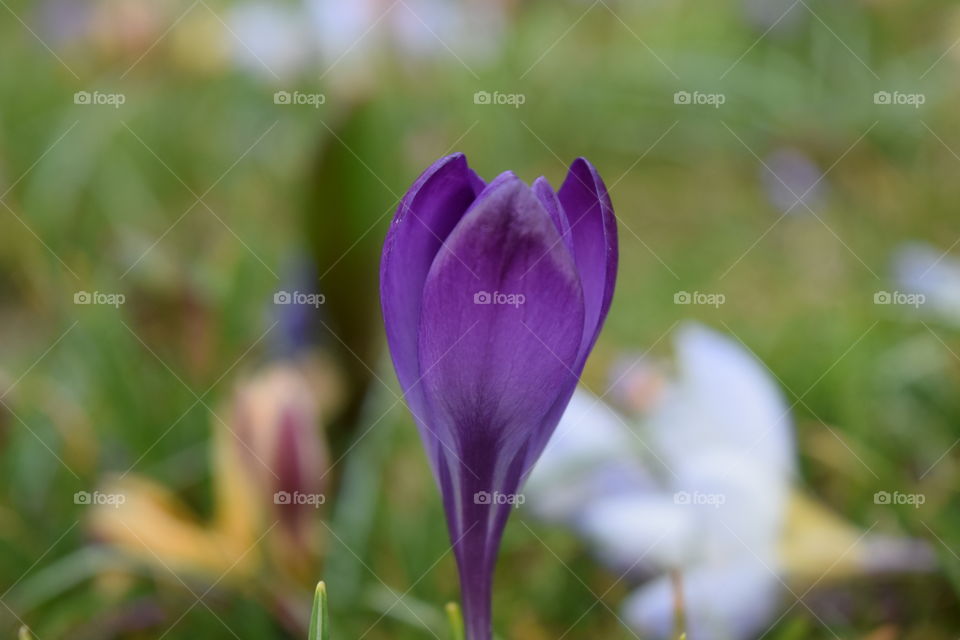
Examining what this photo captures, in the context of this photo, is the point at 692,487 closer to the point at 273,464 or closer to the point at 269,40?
the point at 273,464

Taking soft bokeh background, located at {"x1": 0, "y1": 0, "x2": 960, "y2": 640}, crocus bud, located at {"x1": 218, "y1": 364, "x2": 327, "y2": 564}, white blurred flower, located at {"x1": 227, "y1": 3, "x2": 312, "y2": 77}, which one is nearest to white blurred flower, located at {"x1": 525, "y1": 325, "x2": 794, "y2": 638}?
soft bokeh background, located at {"x1": 0, "y1": 0, "x2": 960, "y2": 640}

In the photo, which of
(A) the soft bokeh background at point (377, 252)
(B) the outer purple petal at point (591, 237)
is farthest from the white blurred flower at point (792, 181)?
(B) the outer purple petal at point (591, 237)

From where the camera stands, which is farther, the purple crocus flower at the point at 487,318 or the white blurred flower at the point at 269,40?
the white blurred flower at the point at 269,40

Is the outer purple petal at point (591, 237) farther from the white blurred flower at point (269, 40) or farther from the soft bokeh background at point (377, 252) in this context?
the white blurred flower at point (269, 40)

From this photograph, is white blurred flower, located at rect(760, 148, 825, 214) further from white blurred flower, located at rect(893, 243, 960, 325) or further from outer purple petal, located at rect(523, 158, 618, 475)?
outer purple petal, located at rect(523, 158, 618, 475)

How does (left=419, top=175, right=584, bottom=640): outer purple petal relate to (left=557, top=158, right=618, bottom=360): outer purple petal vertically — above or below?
below

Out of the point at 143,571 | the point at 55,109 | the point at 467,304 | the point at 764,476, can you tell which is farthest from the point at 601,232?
the point at 55,109

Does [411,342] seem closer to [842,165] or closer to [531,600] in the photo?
[531,600]
